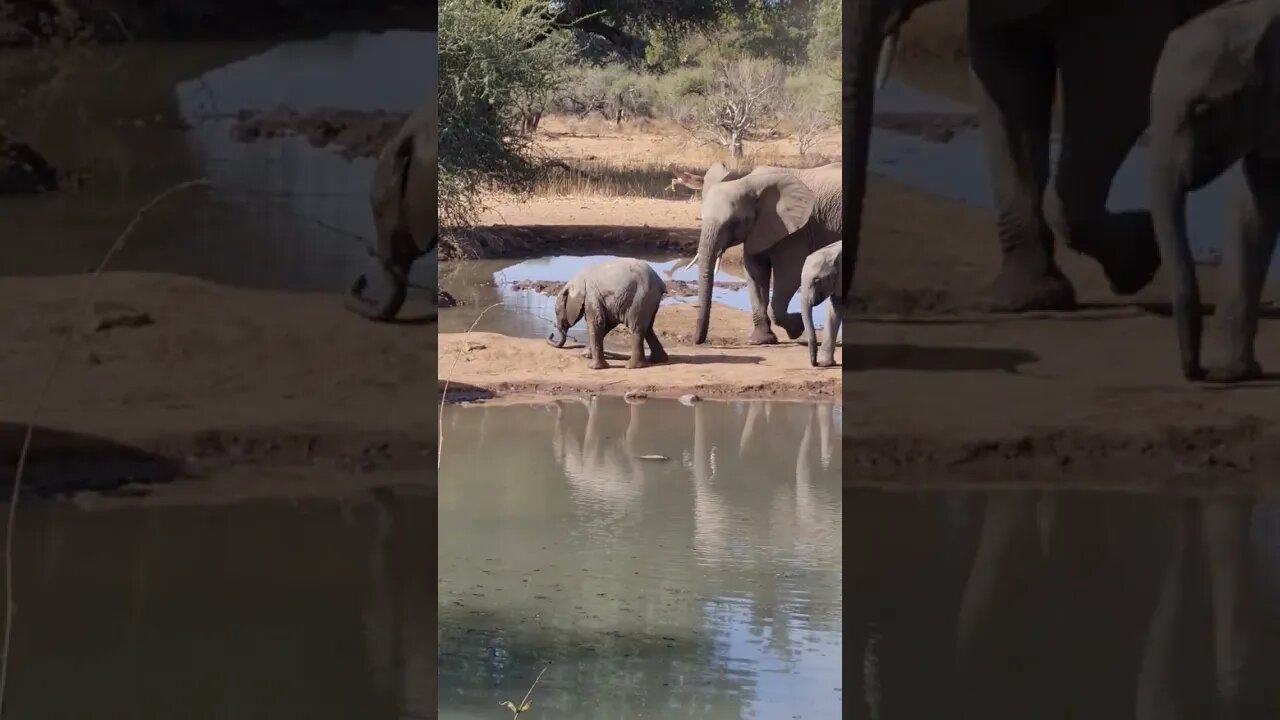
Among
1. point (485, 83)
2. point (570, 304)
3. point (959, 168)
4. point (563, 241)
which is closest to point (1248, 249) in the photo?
point (959, 168)

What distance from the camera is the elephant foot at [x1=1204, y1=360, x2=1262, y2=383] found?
2068 mm

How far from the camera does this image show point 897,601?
204 cm

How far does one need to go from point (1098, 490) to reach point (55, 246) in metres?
1.57

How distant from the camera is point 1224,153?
6.79ft

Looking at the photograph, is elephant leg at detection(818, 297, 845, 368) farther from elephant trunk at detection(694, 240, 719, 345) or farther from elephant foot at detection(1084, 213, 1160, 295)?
elephant foot at detection(1084, 213, 1160, 295)

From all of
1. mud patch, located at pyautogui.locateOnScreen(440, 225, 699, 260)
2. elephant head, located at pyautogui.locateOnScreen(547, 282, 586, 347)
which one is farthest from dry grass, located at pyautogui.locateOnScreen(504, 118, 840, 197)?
elephant head, located at pyautogui.locateOnScreen(547, 282, 586, 347)

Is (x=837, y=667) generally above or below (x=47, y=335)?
below

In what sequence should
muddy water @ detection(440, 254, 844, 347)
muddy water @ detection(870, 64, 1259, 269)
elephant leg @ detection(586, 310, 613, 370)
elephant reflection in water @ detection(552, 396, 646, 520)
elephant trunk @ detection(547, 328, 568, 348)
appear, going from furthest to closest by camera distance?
muddy water @ detection(440, 254, 844, 347) → elephant trunk @ detection(547, 328, 568, 348) → elephant leg @ detection(586, 310, 613, 370) → elephant reflection in water @ detection(552, 396, 646, 520) → muddy water @ detection(870, 64, 1259, 269)

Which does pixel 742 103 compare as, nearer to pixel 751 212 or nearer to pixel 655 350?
pixel 751 212

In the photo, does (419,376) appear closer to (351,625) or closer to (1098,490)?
(351,625)

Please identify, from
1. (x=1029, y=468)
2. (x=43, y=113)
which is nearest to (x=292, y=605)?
(x=43, y=113)

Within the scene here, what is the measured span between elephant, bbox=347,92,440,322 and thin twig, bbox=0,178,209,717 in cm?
27

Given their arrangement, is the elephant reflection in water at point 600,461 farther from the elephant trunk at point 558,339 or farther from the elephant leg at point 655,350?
the elephant trunk at point 558,339

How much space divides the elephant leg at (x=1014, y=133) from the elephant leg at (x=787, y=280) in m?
8.92
